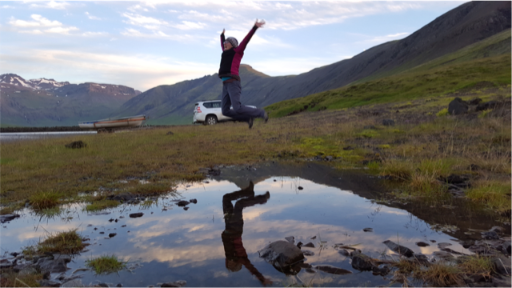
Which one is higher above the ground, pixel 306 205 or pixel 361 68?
pixel 361 68

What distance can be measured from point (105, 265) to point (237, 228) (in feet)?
5.54

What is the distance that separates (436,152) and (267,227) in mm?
7010

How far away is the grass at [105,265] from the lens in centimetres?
326

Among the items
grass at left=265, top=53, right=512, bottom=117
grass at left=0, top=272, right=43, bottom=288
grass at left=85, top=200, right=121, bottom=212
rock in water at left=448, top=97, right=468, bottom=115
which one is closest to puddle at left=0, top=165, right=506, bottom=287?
grass at left=85, top=200, right=121, bottom=212

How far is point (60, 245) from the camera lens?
381 centimetres

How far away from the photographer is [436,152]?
30.6ft

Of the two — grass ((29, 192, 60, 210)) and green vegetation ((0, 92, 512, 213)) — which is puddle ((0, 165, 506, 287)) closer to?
grass ((29, 192, 60, 210))

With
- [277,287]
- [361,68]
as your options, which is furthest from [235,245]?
[361,68]

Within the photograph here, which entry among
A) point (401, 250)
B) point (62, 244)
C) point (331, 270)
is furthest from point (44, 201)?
point (401, 250)

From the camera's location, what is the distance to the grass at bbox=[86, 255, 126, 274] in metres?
3.26

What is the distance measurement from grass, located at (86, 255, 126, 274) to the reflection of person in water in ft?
3.64

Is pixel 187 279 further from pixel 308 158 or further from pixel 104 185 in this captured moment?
pixel 308 158

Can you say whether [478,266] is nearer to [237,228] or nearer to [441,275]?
[441,275]

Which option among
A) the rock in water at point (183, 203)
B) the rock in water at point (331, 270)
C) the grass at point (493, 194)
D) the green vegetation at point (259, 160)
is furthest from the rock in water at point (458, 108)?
the rock in water at point (331, 270)
